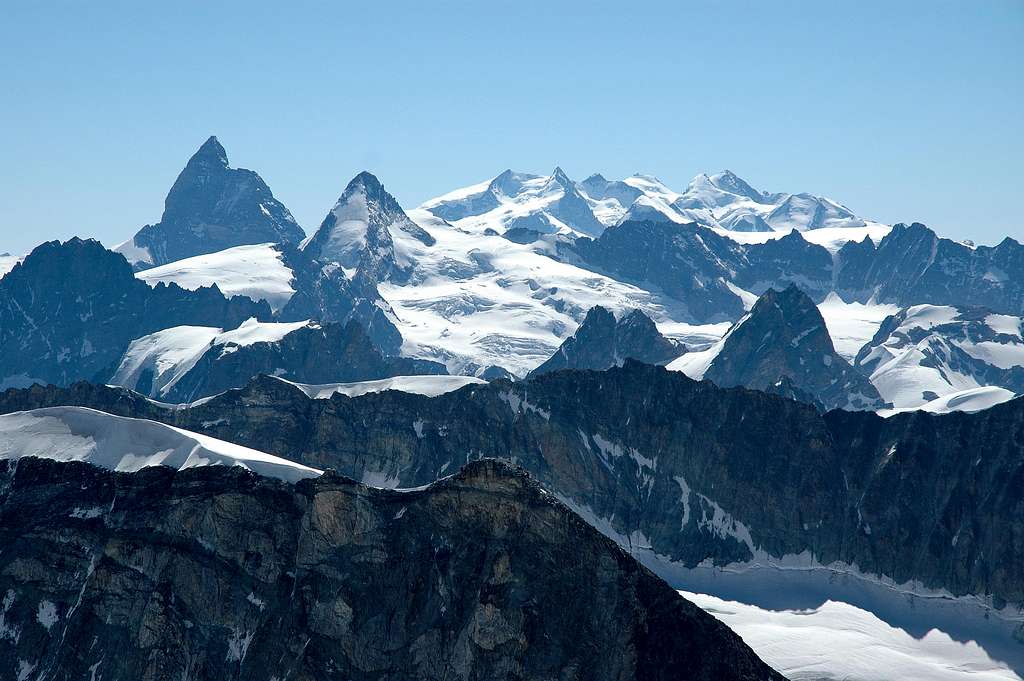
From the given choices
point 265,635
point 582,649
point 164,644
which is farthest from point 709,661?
point 164,644

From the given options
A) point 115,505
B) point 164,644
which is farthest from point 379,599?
point 115,505

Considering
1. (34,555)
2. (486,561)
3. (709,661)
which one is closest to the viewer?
(709,661)

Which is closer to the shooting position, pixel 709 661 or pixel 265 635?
pixel 709 661

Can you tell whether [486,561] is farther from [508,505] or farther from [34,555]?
[34,555]

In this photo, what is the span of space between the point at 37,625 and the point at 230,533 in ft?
87.3

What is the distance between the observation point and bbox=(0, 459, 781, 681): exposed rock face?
169 meters

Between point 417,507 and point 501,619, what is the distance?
2077 cm

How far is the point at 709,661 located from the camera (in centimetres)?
16488

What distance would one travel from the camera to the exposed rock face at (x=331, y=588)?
16888 centimetres

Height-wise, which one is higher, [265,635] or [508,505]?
[508,505]

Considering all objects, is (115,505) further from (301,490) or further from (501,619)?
(501,619)

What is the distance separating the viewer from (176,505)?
18975cm

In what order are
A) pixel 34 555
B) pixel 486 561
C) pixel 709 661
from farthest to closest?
pixel 34 555, pixel 486 561, pixel 709 661

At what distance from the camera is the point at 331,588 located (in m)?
181
